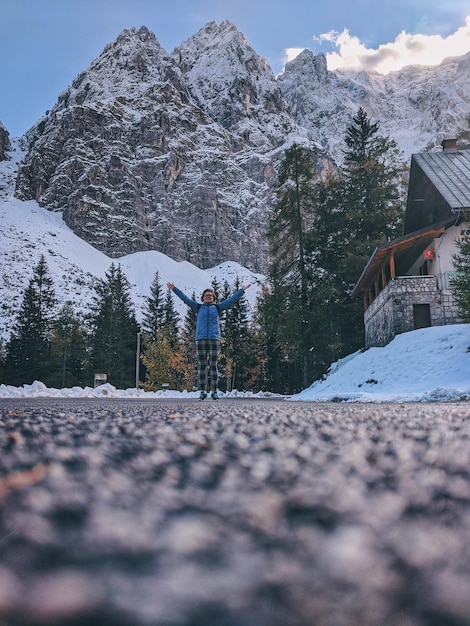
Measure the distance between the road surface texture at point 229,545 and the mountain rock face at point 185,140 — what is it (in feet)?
321

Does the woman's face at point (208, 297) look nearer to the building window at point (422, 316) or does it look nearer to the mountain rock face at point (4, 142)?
the building window at point (422, 316)

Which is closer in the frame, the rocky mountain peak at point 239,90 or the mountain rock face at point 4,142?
the mountain rock face at point 4,142

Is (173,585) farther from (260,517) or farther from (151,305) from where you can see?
(151,305)

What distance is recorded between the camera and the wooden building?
55.7ft

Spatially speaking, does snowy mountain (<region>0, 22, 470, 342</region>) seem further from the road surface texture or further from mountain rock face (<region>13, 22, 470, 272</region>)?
the road surface texture

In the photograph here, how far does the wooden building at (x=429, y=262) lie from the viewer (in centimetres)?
1697

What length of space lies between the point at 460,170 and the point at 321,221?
8.38 m

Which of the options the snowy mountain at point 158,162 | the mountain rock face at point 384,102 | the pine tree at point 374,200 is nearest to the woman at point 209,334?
the pine tree at point 374,200

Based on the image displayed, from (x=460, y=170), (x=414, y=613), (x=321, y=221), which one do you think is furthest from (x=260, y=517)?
(x=321, y=221)

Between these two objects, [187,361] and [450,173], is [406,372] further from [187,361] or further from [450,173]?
[187,361]

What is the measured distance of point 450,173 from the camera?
61.2 feet

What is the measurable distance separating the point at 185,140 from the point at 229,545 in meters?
125

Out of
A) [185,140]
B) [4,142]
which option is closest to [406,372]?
[185,140]

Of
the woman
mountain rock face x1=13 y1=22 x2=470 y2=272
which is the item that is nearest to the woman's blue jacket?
the woman
